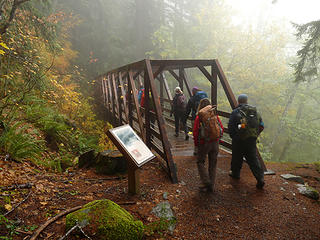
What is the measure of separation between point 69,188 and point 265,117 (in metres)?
21.6

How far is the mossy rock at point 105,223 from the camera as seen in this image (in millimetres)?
2193

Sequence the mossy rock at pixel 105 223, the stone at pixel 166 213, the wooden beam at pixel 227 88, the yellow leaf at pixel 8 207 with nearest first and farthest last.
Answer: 1. the mossy rock at pixel 105 223
2. the yellow leaf at pixel 8 207
3. the stone at pixel 166 213
4. the wooden beam at pixel 227 88

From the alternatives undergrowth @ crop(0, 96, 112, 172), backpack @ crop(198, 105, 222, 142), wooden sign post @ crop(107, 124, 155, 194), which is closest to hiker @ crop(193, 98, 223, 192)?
backpack @ crop(198, 105, 222, 142)

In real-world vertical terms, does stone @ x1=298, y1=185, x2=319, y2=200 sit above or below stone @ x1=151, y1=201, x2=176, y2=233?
below

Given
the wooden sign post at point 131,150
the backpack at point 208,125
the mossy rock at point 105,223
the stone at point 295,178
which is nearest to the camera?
the mossy rock at point 105,223

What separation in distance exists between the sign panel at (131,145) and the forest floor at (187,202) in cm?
84

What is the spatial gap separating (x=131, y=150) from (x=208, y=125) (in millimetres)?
1602

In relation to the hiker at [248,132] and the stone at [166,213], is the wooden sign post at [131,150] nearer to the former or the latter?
the stone at [166,213]

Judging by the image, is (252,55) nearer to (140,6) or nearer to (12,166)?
(140,6)

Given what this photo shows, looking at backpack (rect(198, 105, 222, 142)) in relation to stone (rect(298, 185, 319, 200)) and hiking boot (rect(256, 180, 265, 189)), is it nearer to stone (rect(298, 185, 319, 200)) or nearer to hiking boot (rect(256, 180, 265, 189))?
hiking boot (rect(256, 180, 265, 189))

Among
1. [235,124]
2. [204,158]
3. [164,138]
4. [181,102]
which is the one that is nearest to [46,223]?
[164,138]

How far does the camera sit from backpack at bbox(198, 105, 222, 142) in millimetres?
3664

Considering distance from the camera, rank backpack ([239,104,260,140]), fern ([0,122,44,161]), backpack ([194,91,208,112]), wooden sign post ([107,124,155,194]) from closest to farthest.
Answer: wooden sign post ([107,124,155,194]), backpack ([239,104,260,140]), fern ([0,122,44,161]), backpack ([194,91,208,112])

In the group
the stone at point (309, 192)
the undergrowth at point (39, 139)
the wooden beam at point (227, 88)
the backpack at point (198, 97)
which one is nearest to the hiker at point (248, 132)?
the stone at point (309, 192)
